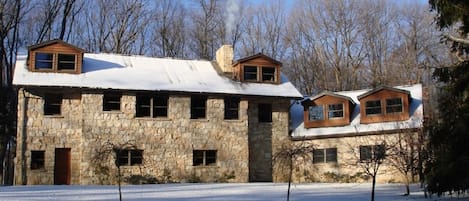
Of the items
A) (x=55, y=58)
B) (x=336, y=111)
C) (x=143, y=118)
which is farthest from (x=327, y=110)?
(x=55, y=58)

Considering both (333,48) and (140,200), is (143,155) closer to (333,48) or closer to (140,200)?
(140,200)

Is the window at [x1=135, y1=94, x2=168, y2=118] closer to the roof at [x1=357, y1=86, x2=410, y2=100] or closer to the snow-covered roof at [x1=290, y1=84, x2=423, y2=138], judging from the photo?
the snow-covered roof at [x1=290, y1=84, x2=423, y2=138]

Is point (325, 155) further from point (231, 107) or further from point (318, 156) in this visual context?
point (231, 107)

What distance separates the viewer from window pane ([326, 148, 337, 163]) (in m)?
30.0

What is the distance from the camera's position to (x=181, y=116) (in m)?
28.8

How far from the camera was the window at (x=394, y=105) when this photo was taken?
29406mm

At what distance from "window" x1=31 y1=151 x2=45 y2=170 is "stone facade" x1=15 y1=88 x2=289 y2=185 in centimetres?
21

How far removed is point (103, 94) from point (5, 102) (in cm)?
875

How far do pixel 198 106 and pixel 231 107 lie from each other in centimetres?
183

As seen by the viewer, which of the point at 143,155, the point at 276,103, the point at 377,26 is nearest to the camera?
the point at 143,155

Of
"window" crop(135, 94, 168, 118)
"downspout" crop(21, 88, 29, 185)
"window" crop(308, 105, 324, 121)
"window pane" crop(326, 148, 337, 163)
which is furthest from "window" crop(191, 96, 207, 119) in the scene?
"downspout" crop(21, 88, 29, 185)

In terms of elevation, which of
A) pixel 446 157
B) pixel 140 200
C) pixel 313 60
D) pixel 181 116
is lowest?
pixel 140 200

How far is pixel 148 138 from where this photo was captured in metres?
28.0

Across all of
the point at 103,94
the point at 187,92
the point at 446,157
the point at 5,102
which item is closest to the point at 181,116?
the point at 187,92
